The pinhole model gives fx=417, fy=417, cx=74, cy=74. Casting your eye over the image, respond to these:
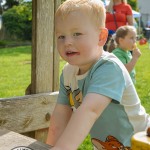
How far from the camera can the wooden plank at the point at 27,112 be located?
3100mm

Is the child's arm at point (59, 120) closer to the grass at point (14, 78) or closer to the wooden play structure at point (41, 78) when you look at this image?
the wooden play structure at point (41, 78)

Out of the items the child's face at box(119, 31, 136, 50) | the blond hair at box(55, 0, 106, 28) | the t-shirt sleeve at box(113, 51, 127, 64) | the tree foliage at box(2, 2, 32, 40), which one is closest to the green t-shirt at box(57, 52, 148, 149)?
the blond hair at box(55, 0, 106, 28)

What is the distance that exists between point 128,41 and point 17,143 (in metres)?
4.02

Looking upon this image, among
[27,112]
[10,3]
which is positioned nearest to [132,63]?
[27,112]

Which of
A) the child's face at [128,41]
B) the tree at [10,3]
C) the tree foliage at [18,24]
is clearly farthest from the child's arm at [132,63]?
the tree at [10,3]

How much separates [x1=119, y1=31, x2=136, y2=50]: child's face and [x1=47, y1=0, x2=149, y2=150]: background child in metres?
3.31

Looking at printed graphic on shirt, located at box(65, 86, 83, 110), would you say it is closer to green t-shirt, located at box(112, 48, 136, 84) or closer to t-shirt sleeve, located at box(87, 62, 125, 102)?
t-shirt sleeve, located at box(87, 62, 125, 102)

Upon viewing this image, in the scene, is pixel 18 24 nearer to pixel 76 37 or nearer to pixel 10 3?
pixel 10 3

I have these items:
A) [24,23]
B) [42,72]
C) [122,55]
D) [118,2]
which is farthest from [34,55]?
[24,23]

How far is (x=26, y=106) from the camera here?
321 cm

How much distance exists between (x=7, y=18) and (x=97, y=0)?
94.3ft

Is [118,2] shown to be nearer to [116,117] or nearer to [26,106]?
[26,106]

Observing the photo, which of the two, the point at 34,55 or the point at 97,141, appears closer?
the point at 97,141

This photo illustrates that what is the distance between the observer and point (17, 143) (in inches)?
64.5
